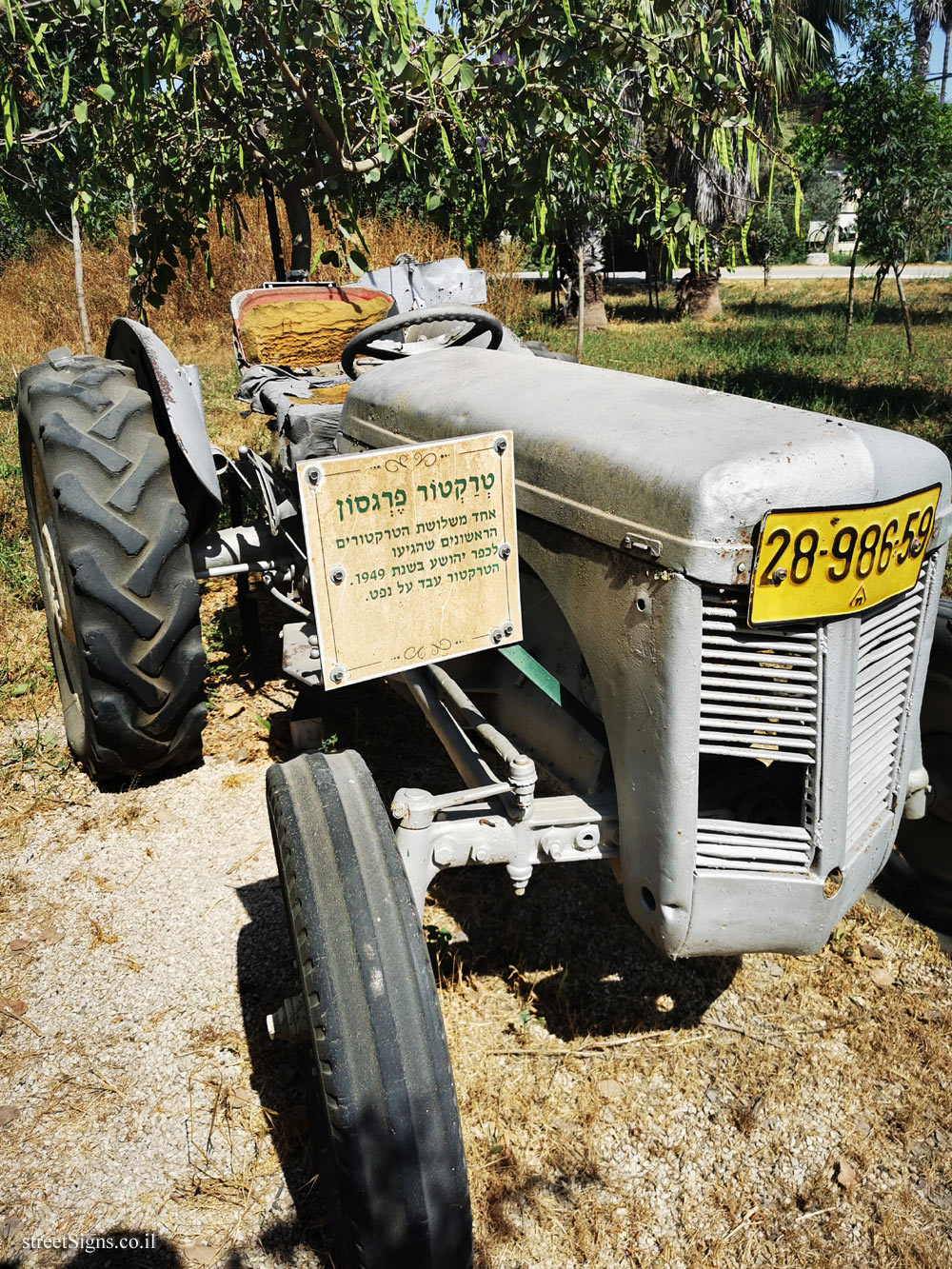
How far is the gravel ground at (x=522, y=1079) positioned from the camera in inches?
76.7

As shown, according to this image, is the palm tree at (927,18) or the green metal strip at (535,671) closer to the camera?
the green metal strip at (535,671)

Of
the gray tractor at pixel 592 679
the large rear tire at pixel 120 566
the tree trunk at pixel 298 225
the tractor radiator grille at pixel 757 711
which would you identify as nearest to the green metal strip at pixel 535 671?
the gray tractor at pixel 592 679

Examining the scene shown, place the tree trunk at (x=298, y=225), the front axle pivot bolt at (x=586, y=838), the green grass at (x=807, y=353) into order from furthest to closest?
1. the green grass at (x=807, y=353)
2. the tree trunk at (x=298, y=225)
3. the front axle pivot bolt at (x=586, y=838)

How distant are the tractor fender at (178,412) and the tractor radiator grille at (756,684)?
188cm

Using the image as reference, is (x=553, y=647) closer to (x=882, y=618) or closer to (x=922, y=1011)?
(x=882, y=618)

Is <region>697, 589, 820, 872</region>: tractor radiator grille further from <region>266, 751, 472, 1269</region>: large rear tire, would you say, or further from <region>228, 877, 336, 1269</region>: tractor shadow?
<region>228, 877, 336, 1269</region>: tractor shadow

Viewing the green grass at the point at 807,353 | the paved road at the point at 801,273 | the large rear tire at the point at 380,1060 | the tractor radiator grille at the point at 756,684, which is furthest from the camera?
the paved road at the point at 801,273

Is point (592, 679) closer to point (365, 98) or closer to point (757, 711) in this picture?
point (757, 711)

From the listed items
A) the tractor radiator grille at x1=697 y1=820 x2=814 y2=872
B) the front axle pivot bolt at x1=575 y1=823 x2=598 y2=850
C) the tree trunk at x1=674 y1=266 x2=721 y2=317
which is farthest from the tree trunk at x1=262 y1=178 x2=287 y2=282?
the tree trunk at x1=674 y1=266 x2=721 y2=317

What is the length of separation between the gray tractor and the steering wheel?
1.00 ft

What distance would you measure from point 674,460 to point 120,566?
68.2 inches

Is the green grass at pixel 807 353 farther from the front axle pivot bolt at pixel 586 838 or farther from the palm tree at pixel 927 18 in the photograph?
the palm tree at pixel 927 18

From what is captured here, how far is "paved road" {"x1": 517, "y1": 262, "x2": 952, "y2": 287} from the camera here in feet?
82.7

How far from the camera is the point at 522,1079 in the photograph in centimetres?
229
